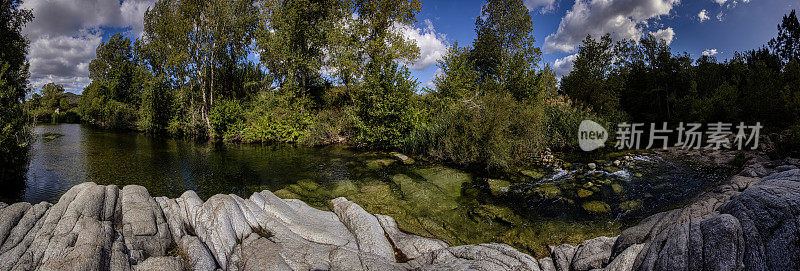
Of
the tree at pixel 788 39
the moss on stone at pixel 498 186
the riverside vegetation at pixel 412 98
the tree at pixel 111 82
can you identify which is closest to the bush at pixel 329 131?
the riverside vegetation at pixel 412 98

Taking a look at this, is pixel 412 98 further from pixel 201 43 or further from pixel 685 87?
pixel 685 87

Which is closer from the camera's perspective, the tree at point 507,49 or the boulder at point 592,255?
the boulder at point 592,255

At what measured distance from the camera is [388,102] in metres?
17.4

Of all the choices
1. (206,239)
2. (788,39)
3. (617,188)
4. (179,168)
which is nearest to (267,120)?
(179,168)

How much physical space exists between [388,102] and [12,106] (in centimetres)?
1500

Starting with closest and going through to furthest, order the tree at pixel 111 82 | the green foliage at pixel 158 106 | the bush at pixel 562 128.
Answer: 1. the bush at pixel 562 128
2. the green foliage at pixel 158 106
3. the tree at pixel 111 82

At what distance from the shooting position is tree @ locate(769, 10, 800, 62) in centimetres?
3825

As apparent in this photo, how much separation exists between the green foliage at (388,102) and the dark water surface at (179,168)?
2.31 metres

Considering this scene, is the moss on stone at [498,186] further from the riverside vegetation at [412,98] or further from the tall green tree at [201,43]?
the tall green tree at [201,43]

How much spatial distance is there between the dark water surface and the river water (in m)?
0.04

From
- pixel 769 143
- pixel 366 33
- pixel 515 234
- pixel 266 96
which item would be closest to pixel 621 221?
pixel 515 234

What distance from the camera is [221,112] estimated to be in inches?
976

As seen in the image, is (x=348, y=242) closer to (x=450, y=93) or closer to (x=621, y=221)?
(x=621, y=221)

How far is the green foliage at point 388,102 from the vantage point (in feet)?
57.1
